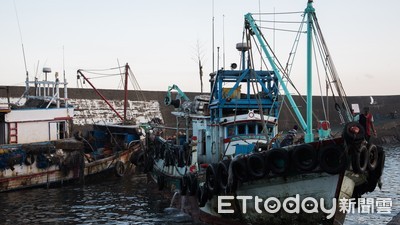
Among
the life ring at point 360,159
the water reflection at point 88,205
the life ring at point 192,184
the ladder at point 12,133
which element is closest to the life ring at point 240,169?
the life ring at point 192,184

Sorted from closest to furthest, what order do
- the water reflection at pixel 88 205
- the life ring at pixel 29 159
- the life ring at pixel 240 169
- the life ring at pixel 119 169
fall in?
the life ring at pixel 240 169 < the water reflection at pixel 88 205 < the life ring at pixel 29 159 < the life ring at pixel 119 169

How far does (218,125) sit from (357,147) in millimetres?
6731

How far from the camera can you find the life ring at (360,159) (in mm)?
12568

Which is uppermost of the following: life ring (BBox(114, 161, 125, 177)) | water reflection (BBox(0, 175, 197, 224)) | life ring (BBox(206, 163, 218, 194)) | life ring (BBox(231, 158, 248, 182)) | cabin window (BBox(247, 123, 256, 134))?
cabin window (BBox(247, 123, 256, 134))

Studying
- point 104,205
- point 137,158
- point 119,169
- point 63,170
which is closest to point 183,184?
point 104,205

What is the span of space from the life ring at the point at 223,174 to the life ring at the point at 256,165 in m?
1.10

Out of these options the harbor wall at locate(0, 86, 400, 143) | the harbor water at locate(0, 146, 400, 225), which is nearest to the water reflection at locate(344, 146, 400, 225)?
the harbor water at locate(0, 146, 400, 225)

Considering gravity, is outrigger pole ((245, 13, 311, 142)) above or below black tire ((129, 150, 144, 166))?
above

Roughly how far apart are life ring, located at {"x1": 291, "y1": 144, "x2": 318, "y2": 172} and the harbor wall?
101ft

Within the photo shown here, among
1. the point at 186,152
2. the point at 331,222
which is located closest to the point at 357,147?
the point at 331,222

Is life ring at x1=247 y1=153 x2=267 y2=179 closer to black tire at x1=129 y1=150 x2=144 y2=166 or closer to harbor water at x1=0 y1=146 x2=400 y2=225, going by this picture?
harbor water at x1=0 y1=146 x2=400 y2=225

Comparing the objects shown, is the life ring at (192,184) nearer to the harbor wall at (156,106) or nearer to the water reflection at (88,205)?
the water reflection at (88,205)

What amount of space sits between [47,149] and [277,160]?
55.1 feet

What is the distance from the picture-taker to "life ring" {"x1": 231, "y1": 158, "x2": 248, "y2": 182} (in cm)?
1445
